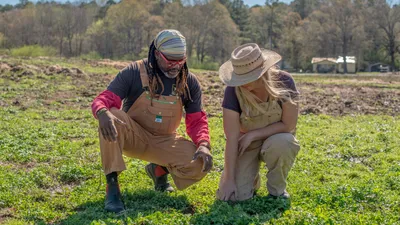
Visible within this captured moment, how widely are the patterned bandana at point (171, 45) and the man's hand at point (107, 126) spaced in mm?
853

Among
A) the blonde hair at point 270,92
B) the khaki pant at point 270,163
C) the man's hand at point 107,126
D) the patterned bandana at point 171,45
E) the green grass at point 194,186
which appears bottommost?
the green grass at point 194,186

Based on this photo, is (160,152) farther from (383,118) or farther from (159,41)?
(383,118)

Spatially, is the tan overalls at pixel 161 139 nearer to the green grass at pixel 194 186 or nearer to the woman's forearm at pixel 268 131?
the green grass at pixel 194 186

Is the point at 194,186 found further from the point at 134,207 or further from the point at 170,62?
the point at 170,62

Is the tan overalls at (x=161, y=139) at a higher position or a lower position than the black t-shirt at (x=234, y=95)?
lower

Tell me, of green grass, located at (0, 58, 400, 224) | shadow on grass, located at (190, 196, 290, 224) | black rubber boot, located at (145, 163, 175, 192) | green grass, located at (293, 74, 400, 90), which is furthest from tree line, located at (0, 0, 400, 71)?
shadow on grass, located at (190, 196, 290, 224)

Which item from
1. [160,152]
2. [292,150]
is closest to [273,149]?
[292,150]

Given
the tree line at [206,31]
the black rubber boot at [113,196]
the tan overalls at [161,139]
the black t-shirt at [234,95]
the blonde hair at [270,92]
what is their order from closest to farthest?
the black rubber boot at [113,196] → the blonde hair at [270,92] → the black t-shirt at [234,95] → the tan overalls at [161,139] → the tree line at [206,31]

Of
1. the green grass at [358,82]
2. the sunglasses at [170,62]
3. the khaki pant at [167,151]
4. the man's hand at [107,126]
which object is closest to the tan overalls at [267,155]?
the khaki pant at [167,151]

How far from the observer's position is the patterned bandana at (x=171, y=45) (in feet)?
15.6

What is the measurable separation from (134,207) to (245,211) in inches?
39.3

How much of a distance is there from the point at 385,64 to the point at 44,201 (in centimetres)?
7171

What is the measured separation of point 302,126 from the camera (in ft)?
32.9

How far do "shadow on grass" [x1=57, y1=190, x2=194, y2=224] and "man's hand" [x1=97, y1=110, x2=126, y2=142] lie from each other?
2.12 feet
